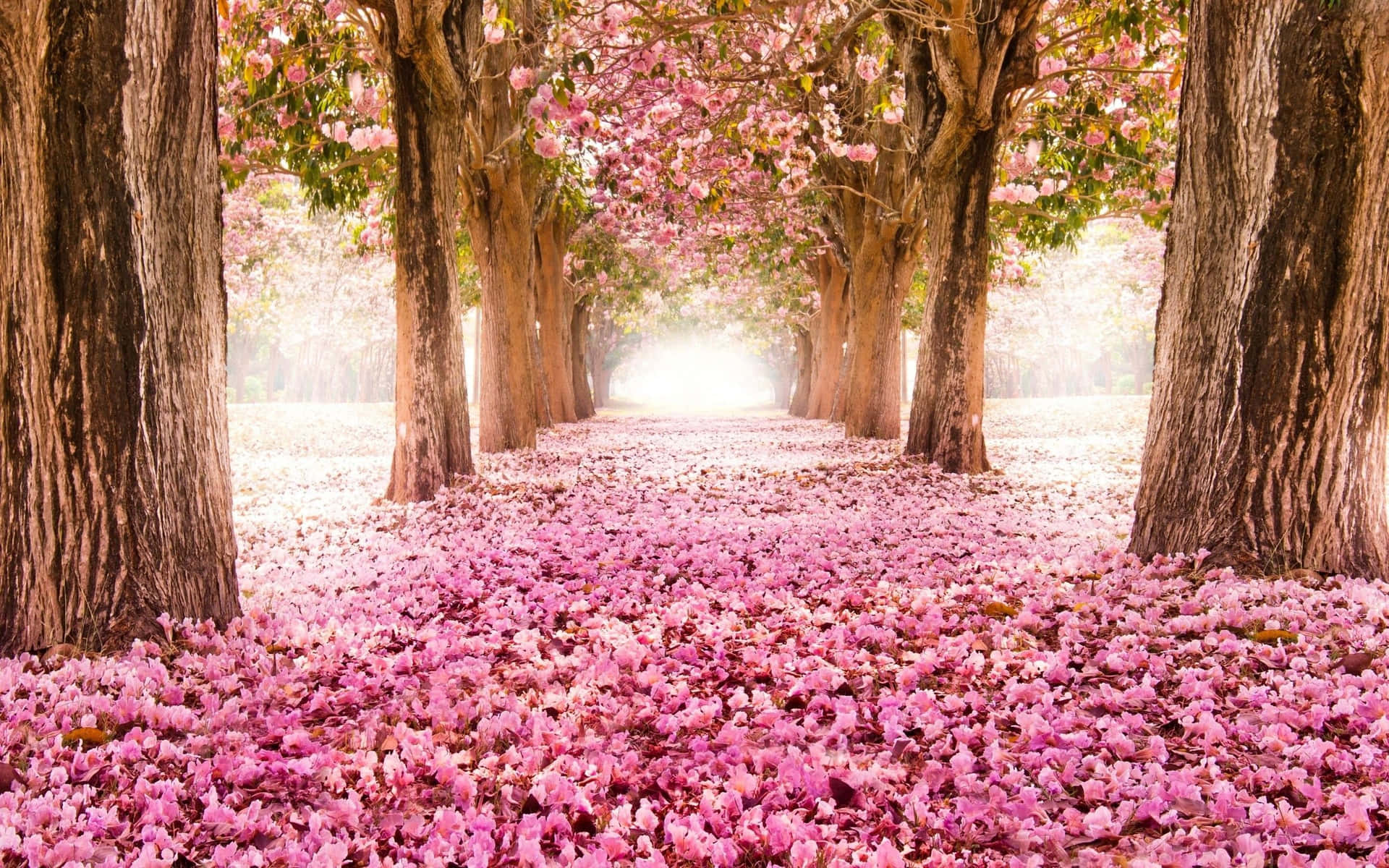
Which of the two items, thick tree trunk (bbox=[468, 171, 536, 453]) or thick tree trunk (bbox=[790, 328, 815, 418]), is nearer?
thick tree trunk (bbox=[468, 171, 536, 453])

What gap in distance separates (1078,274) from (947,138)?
4298cm

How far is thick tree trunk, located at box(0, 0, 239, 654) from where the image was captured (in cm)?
394

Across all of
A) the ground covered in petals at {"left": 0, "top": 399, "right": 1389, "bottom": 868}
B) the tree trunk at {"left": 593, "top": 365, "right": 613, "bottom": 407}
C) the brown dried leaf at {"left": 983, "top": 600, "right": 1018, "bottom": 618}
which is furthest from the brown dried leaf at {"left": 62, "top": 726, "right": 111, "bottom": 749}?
the tree trunk at {"left": 593, "top": 365, "right": 613, "bottom": 407}

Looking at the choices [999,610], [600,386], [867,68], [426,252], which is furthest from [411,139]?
[600,386]

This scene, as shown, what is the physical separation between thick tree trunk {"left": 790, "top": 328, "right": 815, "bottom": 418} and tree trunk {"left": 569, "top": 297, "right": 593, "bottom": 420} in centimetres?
833

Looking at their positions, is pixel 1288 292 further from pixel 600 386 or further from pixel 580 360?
pixel 600 386

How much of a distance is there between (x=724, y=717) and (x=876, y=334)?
1463 centimetres

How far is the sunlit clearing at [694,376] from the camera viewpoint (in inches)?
2837

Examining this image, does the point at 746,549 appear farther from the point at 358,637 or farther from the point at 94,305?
the point at 94,305

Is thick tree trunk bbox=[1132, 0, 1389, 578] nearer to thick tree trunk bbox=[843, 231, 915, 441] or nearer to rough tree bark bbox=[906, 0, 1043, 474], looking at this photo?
rough tree bark bbox=[906, 0, 1043, 474]

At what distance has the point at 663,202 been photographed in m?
17.9

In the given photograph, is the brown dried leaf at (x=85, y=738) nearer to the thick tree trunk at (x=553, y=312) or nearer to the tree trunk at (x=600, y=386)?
the thick tree trunk at (x=553, y=312)

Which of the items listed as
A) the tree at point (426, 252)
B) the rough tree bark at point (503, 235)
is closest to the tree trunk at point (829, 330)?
the rough tree bark at point (503, 235)

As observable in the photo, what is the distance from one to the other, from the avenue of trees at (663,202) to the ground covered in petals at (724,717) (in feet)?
2.07
